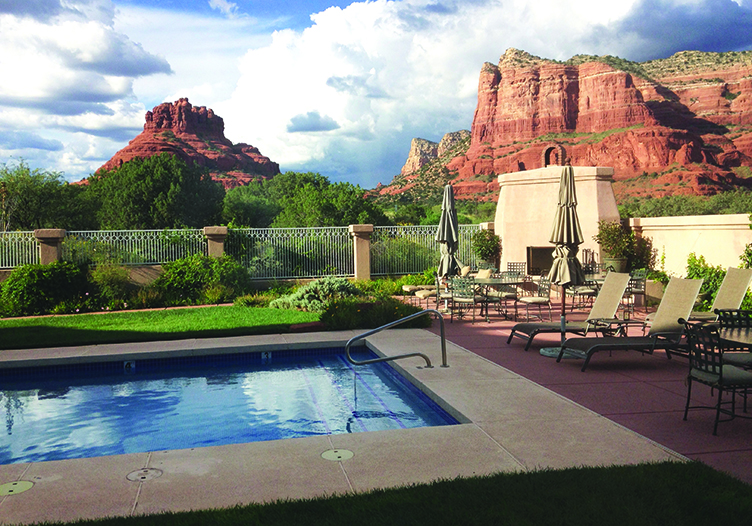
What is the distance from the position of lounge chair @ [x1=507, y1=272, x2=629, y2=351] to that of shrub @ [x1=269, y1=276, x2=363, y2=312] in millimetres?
5426

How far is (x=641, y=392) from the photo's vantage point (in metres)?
5.97

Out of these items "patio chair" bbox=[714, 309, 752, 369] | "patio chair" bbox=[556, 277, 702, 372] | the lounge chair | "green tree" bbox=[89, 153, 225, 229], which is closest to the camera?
"patio chair" bbox=[714, 309, 752, 369]

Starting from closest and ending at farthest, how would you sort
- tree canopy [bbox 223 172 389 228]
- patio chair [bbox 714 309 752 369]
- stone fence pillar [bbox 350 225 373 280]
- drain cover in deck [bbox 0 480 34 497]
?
drain cover in deck [bbox 0 480 34 497] → patio chair [bbox 714 309 752 369] → stone fence pillar [bbox 350 225 373 280] → tree canopy [bbox 223 172 389 228]

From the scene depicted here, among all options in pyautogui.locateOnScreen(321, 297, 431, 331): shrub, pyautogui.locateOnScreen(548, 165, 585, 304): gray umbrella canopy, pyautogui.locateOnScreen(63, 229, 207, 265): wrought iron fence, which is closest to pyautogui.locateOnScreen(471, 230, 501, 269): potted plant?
pyautogui.locateOnScreen(321, 297, 431, 331): shrub

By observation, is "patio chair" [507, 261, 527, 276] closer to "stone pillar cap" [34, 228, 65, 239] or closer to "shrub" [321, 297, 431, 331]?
"shrub" [321, 297, 431, 331]

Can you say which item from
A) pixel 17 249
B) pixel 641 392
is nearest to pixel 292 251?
pixel 17 249

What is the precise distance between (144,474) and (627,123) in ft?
292

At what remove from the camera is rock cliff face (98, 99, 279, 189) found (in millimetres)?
90050

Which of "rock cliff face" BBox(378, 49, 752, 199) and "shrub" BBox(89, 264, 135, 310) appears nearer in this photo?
"shrub" BBox(89, 264, 135, 310)

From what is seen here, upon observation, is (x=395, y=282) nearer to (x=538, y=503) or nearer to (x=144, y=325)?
(x=144, y=325)

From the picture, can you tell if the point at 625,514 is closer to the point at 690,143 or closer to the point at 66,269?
the point at 66,269

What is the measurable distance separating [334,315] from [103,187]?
35193 mm

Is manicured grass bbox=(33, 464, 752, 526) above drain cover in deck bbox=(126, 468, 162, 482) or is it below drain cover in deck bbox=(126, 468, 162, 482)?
above

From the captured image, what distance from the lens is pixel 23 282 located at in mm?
13914
